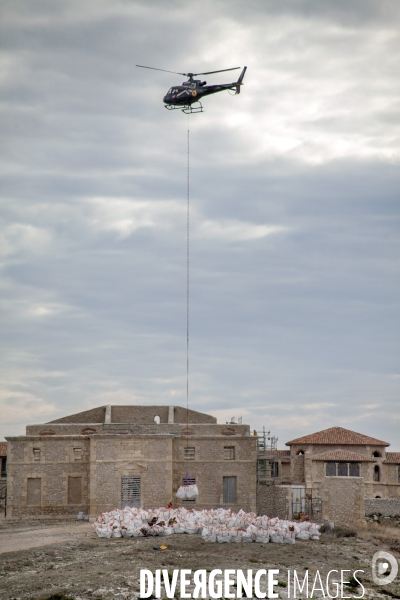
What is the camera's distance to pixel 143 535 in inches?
1396

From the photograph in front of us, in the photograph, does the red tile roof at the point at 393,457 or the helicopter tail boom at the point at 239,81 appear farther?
the red tile roof at the point at 393,457

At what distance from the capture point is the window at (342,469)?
52.3m

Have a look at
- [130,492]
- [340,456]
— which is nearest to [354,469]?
[340,456]

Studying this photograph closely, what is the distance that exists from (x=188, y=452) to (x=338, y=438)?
1900cm

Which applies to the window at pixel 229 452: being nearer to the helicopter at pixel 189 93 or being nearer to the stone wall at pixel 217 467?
the stone wall at pixel 217 467

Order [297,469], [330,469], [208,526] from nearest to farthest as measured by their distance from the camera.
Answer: [208,526]
[330,469]
[297,469]

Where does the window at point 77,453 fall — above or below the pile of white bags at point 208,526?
above

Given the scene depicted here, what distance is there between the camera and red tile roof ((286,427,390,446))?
192 ft

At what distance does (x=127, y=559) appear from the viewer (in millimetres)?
29328

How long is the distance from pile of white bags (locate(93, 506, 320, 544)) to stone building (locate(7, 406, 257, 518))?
4.98 meters

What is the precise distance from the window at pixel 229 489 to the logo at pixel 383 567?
10356 millimetres

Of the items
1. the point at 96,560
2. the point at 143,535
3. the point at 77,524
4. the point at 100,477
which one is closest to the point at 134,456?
the point at 100,477

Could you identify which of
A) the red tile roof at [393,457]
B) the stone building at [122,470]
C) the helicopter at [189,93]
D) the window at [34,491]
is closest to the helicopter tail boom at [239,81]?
the helicopter at [189,93]

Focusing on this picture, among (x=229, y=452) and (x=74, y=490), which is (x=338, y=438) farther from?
(x=74, y=490)
